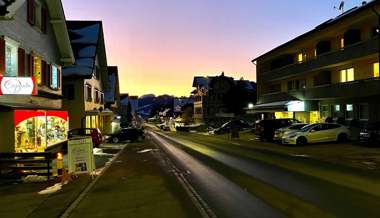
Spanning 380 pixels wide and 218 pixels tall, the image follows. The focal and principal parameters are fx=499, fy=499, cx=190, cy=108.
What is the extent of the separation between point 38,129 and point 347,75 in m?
27.8

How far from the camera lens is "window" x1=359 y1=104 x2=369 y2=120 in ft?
120

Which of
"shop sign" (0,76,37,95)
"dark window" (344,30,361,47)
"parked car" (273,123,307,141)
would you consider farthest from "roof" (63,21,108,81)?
"shop sign" (0,76,37,95)

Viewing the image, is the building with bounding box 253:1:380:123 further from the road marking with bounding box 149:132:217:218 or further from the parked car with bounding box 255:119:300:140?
the road marking with bounding box 149:132:217:218

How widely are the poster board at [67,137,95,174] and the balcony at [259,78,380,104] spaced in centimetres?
2256

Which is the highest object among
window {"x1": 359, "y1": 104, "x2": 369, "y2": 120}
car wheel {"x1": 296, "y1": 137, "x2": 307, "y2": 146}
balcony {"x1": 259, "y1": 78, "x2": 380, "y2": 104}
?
balcony {"x1": 259, "y1": 78, "x2": 380, "y2": 104}

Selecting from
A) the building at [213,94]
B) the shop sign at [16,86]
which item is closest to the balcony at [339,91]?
the shop sign at [16,86]

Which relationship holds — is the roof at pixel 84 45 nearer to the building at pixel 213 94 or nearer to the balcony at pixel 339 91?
the balcony at pixel 339 91

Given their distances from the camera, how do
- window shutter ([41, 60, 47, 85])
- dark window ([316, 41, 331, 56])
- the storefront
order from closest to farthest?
the storefront < window shutter ([41, 60, 47, 85]) < dark window ([316, 41, 331, 56])

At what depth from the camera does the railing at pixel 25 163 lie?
17.1 metres

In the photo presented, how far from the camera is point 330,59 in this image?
1625 inches

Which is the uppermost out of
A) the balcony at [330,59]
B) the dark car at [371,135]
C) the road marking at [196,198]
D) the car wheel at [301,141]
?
the balcony at [330,59]

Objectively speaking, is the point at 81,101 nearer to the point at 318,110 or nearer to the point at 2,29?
the point at 318,110

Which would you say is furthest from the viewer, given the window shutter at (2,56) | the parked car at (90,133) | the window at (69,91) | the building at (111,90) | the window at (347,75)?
the building at (111,90)

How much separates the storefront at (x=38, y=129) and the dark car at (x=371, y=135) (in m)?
17.8
